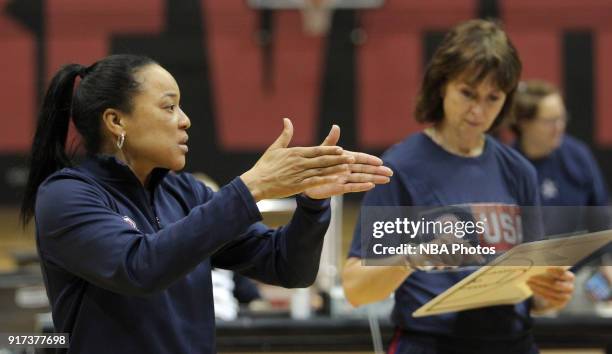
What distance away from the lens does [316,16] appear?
234 inches

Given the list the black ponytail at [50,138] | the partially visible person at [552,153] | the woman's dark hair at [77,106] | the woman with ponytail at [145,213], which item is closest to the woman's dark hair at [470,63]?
the woman with ponytail at [145,213]

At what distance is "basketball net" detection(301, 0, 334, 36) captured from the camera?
5906mm

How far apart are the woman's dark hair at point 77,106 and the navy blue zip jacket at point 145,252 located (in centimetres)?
9

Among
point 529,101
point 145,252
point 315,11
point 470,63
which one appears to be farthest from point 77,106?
point 315,11

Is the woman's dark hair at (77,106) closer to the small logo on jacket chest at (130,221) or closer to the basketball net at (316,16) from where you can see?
the small logo on jacket chest at (130,221)

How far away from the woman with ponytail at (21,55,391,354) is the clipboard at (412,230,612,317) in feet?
1.04

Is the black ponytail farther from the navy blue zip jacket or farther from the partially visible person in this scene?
the partially visible person

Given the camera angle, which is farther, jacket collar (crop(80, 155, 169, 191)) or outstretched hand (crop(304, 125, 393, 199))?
jacket collar (crop(80, 155, 169, 191))

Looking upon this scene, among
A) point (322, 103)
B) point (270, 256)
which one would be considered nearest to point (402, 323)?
point (270, 256)

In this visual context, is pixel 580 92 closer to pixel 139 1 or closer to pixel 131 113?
pixel 139 1

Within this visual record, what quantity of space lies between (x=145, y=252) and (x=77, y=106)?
16.7 inches

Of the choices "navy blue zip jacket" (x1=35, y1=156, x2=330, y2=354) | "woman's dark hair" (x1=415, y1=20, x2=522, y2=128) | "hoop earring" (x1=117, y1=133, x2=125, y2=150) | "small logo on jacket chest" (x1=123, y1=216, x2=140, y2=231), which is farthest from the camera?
"woman's dark hair" (x1=415, y1=20, x2=522, y2=128)

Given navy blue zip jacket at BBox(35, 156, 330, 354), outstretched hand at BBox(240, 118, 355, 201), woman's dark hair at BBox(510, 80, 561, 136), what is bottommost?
woman's dark hair at BBox(510, 80, 561, 136)

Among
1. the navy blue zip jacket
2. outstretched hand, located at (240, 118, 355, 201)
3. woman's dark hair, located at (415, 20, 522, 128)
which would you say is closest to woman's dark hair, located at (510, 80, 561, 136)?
woman's dark hair, located at (415, 20, 522, 128)
